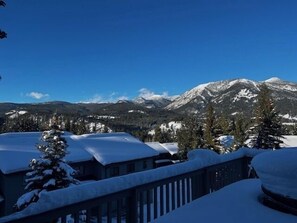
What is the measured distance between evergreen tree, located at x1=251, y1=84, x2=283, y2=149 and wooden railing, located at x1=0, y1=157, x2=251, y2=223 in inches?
889

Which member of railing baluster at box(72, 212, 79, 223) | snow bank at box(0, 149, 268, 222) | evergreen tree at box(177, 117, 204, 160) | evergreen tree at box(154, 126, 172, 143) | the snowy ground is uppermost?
snow bank at box(0, 149, 268, 222)

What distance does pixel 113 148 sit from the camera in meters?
26.5

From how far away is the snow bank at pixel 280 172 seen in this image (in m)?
3.08

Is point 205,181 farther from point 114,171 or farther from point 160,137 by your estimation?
point 160,137

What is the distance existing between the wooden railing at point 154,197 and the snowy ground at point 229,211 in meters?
0.23

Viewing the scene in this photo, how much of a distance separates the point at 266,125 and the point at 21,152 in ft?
63.9

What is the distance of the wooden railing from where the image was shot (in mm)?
2385

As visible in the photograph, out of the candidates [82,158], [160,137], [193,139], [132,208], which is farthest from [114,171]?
[160,137]

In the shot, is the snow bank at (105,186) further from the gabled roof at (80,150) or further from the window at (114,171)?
the window at (114,171)

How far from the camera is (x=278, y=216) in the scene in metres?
3.15

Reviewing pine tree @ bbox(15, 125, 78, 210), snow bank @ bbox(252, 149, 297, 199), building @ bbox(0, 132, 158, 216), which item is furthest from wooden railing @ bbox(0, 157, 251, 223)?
building @ bbox(0, 132, 158, 216)

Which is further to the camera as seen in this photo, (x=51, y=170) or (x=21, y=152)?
(x=21, y=152)

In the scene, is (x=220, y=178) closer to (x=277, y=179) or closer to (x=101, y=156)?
(x=277, y=179)

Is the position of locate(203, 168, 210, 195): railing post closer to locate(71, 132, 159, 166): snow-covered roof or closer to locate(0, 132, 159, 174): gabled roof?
locate(0, 132, 159, 174): gabled roof
